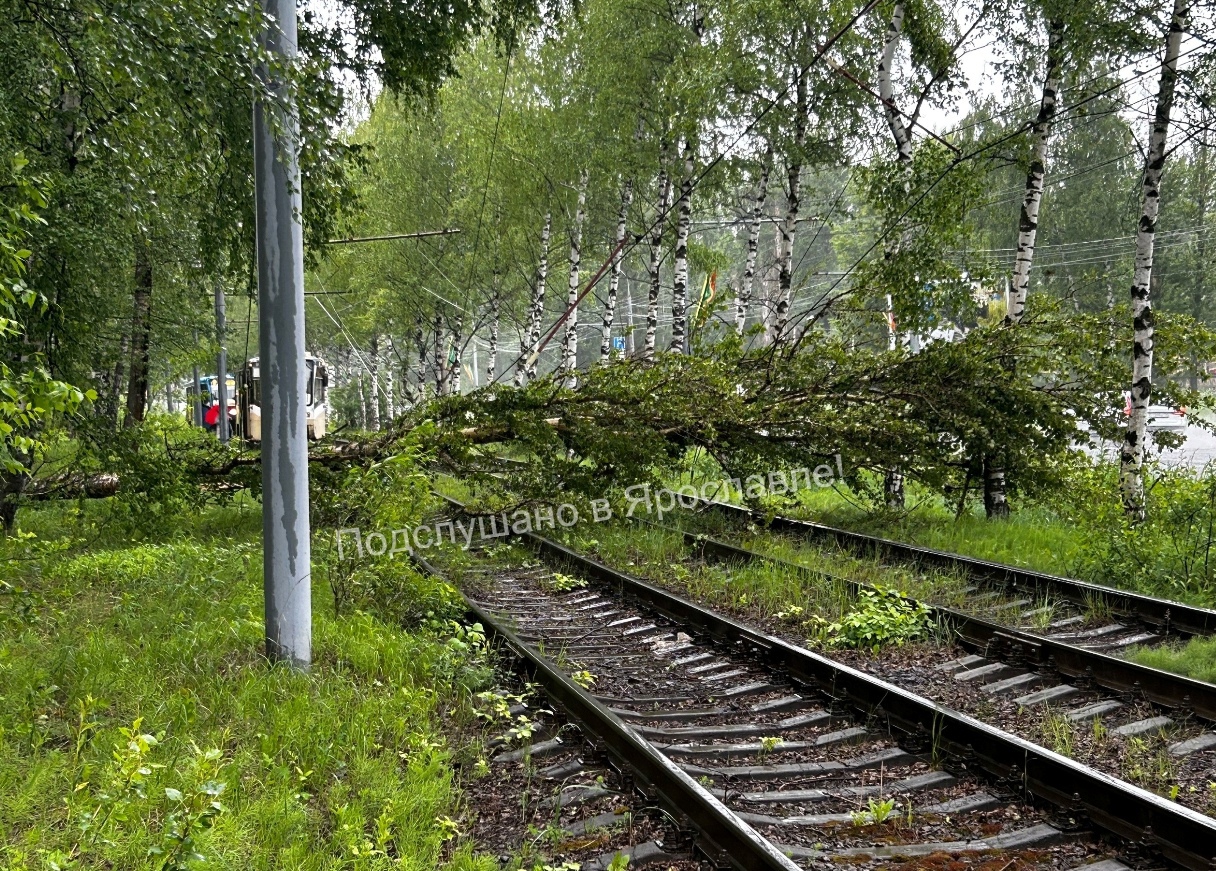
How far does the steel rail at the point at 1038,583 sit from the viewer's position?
6.87m

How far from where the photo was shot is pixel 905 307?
36.1ft

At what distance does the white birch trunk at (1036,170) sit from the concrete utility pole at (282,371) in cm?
895

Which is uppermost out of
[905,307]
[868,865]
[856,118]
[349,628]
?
[856,118]

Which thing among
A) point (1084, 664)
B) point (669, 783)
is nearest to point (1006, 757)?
point (669, 783)

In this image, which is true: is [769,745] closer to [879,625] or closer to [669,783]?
[669,783]

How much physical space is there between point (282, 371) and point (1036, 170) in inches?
396

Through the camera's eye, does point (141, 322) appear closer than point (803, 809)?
No

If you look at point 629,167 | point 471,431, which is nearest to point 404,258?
point 629,167

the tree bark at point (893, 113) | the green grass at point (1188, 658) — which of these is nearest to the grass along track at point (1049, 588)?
the green grass at point (1188, 658)

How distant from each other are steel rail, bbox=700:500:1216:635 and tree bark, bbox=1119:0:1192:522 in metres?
2.00

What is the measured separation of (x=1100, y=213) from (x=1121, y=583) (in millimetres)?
37778

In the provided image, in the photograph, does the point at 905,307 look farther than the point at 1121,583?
Yes

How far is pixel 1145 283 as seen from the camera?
9.30 m

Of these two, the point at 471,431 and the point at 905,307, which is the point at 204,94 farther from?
the point at 905,307
